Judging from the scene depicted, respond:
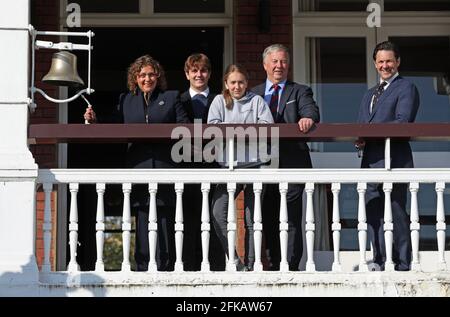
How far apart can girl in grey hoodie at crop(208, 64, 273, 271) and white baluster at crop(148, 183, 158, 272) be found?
0.47 meters

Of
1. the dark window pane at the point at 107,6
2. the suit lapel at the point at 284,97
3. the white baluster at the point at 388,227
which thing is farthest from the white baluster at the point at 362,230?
the dark window pane at the point at 107,6

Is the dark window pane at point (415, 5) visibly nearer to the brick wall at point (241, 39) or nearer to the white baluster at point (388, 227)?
the brick wall at point (241, 39)

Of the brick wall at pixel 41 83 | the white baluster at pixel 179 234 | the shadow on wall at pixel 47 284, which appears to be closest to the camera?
the shadow on wall at pixel 47 284

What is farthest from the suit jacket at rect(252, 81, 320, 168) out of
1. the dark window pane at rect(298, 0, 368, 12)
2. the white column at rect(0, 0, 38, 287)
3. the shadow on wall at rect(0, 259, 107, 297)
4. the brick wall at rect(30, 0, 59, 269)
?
the brick wall at rect(30, 0, 59, 269)

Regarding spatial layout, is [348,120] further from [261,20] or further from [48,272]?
[48,272]

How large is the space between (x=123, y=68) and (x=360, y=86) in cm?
317

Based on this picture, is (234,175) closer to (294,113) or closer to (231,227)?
(231,227)

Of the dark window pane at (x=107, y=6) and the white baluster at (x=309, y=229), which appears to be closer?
the white baluster at (x=309, y=229)

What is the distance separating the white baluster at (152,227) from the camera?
8.09 metres

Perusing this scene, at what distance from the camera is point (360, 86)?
11062 mm

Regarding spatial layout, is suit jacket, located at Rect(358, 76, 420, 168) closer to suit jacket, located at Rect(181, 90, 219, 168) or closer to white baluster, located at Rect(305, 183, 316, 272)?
white baluster, located at Rect(305, 183, 316, 272)

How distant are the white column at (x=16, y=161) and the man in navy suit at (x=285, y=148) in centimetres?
176

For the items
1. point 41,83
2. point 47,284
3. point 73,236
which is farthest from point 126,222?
point 41,83
